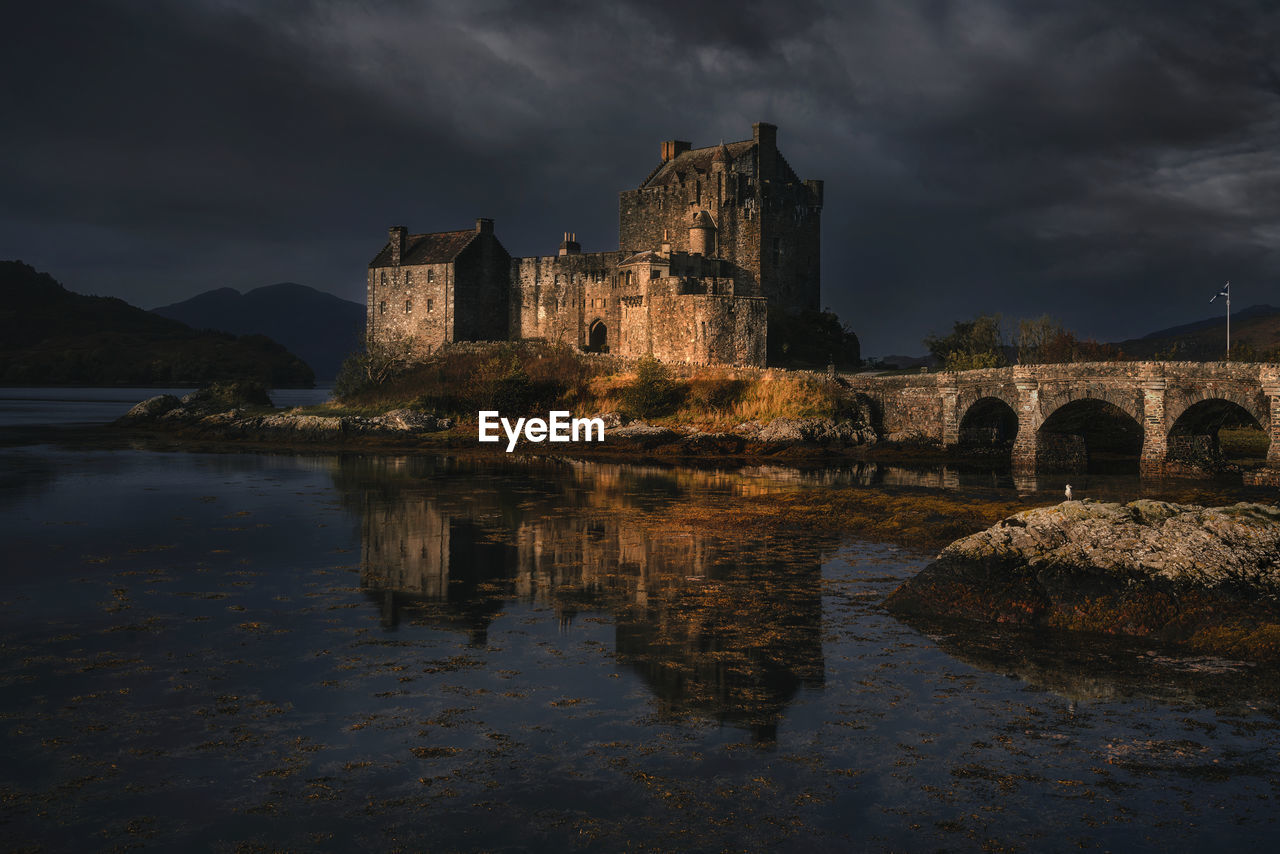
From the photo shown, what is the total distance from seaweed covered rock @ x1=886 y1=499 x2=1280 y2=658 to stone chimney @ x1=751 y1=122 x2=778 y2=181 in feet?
178

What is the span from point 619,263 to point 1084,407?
29367 millimetres

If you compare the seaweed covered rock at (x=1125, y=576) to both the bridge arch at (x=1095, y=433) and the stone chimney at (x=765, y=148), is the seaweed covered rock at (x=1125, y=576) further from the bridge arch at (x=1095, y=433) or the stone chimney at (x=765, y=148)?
the stone chimney at (x=765, y=148)

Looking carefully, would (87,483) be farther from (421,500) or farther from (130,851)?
(130,851)

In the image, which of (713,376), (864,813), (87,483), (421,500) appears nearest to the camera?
(864,813)

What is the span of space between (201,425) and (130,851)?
53.3 metres

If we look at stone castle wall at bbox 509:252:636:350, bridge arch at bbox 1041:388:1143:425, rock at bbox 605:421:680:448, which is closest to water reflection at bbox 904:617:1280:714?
bridge arch at bbox 1041:388:1143:425

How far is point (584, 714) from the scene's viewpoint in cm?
961

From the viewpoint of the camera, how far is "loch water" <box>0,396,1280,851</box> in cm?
728

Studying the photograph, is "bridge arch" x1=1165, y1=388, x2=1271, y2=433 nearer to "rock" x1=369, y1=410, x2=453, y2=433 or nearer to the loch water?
the loch water

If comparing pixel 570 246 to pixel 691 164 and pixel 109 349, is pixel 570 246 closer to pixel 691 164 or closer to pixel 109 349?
pixel 691 164

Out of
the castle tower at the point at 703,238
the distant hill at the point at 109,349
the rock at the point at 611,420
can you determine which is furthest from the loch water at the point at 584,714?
the distant hill at the point at 109,349

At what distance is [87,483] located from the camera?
31516 mm

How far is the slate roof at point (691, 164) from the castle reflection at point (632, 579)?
42.1m

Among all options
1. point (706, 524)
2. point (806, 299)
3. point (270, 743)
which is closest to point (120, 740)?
point (270, 743)
